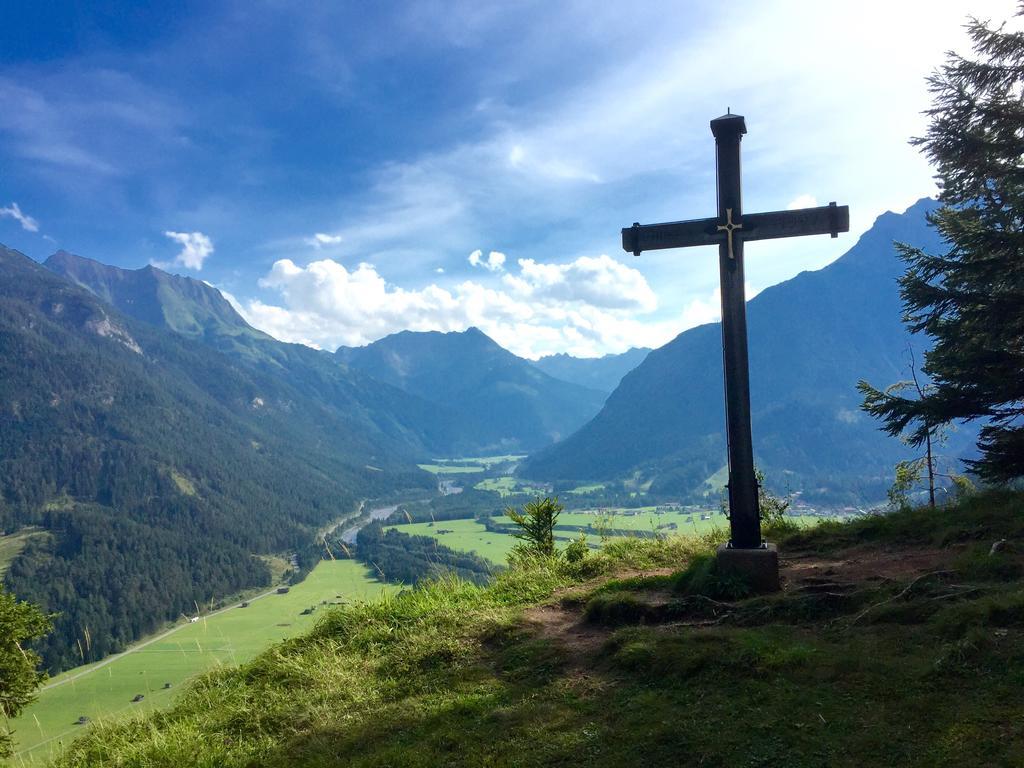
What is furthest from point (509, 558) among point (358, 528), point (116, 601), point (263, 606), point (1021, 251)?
point (358, 528)

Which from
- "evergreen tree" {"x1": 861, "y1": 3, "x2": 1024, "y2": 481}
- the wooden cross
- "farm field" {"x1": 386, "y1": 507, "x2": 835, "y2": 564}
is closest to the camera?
the wooden cross

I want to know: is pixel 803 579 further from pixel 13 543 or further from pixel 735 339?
pixel 13 543

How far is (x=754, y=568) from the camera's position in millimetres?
7254

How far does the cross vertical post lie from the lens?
308 inches

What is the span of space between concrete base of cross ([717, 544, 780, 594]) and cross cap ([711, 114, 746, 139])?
223 inches

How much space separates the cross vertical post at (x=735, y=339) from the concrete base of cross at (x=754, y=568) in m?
0.37

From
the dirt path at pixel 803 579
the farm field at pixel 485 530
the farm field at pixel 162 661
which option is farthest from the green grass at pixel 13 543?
the dirt path at pixel 803 579

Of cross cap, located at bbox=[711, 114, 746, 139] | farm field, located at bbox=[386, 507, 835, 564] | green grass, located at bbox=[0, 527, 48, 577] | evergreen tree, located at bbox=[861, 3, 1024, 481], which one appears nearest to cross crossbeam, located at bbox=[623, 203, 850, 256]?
cross cap, located at bbox=[711, 114, 746, 139]

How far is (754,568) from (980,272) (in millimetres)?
7061

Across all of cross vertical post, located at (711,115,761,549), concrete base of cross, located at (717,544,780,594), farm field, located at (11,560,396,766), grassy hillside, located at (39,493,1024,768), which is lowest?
farm field, located at (11,560,396,766)

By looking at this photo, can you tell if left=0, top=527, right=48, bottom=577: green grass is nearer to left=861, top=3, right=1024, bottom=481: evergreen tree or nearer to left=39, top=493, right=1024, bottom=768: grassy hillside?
left=39, top=493, right=1024, bottom=768: grassy hillside

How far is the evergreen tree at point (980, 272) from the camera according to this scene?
32.0ft

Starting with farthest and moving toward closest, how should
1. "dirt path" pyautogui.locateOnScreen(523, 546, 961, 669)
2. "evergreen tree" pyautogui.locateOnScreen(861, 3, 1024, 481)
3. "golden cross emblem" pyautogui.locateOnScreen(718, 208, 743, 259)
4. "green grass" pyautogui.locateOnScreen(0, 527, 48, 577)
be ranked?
1. "green grass" pyautogui.locateOnScreen(0, 527, 48, 577)
2. "evergreen tree" pyautogui.locateOnScreen(861, 3, 1024, 481)
3. "golden cross emblem" pyautogui.locateOnScreen(718, 208, 743, 259)
4. "dirt path" pyautogui.locateOnScreen(523, 546, 961, 669)

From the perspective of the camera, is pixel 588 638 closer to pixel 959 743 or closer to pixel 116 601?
pixel 959 743
